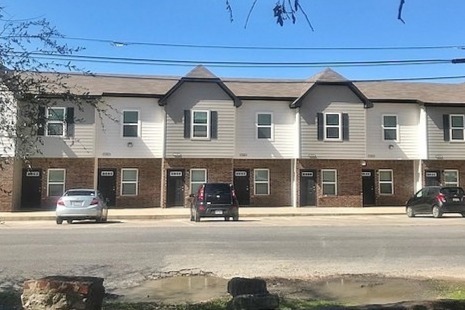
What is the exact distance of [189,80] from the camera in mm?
32156

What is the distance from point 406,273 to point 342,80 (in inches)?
969

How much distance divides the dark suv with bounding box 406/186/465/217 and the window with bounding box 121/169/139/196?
50.6 ft

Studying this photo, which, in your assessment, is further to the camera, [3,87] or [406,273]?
[406,273]

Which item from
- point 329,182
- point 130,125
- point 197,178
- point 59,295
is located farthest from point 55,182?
point 59,295

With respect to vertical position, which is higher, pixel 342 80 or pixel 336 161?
pixel 342 80

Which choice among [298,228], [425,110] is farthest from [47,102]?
[425,110]

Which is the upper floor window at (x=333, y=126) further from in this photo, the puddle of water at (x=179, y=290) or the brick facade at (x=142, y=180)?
the puddle of water at (x=179, y=290)

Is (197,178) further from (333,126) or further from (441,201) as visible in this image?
(441,201)

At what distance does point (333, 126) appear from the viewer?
111 ft

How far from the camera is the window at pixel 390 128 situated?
115 ft

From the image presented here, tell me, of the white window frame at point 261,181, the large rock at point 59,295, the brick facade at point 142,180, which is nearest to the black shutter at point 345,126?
the white window frame at point 261,181

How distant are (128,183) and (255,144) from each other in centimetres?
777

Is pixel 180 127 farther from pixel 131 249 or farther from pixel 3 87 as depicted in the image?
pixel 3 87

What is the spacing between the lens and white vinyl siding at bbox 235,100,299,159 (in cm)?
3312
